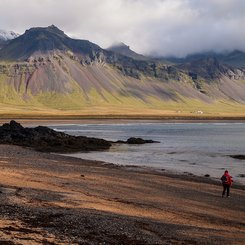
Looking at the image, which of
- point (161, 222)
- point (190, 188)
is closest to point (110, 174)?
point (190, 188)

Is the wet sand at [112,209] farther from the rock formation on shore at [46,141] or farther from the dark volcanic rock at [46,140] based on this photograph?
the dark volcanic rock at [46,140]

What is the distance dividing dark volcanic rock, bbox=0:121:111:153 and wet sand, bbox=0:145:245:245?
31.0 m

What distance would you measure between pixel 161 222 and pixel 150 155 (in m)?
42.5

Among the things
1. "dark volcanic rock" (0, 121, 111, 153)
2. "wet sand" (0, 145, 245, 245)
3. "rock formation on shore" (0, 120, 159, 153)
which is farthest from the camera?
"dark volcanic rock" (0, 121, 111, 153)

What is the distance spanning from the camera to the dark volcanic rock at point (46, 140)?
229ft

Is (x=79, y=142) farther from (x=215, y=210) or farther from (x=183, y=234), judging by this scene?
(x=183, y=234)

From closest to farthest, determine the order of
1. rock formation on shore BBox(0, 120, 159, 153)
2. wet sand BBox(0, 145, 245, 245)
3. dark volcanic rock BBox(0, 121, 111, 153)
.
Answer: wet sand BBox(0, 145, 245, 245) → rock formation on shore BBox(0, 120, 159, 153) → dark volcanic rock BBox(0, 121, 111, 153)

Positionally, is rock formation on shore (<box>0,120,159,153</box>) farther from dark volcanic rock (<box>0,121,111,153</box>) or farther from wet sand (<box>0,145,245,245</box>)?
wet sand (<box>0,145,245,245</box>)

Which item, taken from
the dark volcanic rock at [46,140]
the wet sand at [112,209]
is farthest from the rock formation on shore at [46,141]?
the wet sand at [112,209]

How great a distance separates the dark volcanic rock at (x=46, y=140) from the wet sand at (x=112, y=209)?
31013 millimetres

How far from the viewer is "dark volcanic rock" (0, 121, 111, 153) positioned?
2749 inches

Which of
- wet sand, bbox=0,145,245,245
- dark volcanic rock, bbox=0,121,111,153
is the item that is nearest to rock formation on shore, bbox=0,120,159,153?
dark volcanic rock, bbox=0,121,111,153

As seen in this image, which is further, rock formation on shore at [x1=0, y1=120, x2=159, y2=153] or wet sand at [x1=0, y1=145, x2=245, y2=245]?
rock formation on shore at [x1=0, y1=120, x2=159, y2=153]

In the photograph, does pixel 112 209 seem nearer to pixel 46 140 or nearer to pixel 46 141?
pixel 46 141
